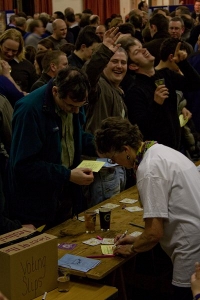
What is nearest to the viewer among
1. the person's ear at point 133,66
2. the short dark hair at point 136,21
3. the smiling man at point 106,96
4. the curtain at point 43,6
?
the smiling man at point 106,96

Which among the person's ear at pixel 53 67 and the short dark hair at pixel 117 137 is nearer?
the short dark hair at pixel 117 137

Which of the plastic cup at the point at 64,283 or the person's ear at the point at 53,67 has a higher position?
the person's ear at the point at 53,67

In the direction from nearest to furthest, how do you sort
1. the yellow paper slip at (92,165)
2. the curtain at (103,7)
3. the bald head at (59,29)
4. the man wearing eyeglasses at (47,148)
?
the man wearing eyeglasses at (47,148)
the yellow paper slip at (92,165)
the bald head at (59,29)
the curtain at (103,7)

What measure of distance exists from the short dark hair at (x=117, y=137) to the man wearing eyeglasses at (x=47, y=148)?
0.45 meters

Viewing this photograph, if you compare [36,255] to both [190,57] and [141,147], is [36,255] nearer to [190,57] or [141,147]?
[141,147]

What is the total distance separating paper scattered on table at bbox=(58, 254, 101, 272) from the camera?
9.90ft

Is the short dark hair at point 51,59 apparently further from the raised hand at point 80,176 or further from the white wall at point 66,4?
the white wall at point 66,4

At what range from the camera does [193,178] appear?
3002mm

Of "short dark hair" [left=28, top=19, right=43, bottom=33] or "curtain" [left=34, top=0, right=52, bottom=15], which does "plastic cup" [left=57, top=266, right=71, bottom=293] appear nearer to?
"short dark hair" [left=28, top=19, right=43, bottom=33]

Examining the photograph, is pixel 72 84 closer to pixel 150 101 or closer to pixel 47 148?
pixel 47 148

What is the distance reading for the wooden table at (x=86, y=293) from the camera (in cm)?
284

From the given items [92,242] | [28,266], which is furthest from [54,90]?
[28,266]

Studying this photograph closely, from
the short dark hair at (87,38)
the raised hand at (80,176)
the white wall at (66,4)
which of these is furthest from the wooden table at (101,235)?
the white wall at (66,4)

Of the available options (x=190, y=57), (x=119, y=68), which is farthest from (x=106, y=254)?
(x=190, y=57)
